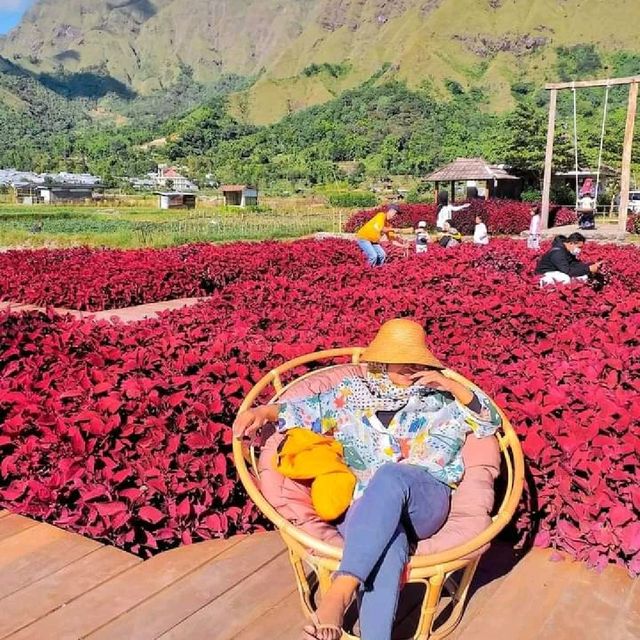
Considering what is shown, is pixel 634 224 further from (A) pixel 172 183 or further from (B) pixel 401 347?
(A) pixel 172 183

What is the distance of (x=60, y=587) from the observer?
2.22 meters

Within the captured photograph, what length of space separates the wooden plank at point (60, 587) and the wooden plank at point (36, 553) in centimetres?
4

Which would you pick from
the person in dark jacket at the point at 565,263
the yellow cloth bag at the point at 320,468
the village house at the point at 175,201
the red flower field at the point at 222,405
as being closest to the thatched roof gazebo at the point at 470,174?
the person in dark jacket at the point at 565,263

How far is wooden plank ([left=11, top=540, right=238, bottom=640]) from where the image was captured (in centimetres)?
200

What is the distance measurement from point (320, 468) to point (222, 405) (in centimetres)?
86

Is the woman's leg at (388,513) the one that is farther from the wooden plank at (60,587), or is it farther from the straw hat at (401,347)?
the wooden plank at (60,587)

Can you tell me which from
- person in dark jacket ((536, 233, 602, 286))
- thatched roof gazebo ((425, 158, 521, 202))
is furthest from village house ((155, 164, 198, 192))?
person in dark jacket ((536, 233, 602, 286))

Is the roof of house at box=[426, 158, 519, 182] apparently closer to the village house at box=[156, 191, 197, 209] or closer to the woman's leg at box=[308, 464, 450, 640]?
the woman's leg at box=[308, 464, 450, 640]

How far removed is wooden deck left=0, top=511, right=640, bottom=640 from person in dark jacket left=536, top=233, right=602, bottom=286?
14.9ft

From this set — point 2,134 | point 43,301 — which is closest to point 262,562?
point 43,301

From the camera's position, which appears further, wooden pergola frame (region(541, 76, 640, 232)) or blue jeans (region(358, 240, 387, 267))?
wooden pergola frame (region(541, 76, 640, 232))

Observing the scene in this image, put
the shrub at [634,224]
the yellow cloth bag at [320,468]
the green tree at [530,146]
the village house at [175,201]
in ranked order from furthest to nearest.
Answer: the village house at [175,201] → the green tree at [530,146] → the shrub at [634,224] → the yellow cloth bag at [320,468]

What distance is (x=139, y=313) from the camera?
26.9 ft

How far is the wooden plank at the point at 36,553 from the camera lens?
2273 millimetres
